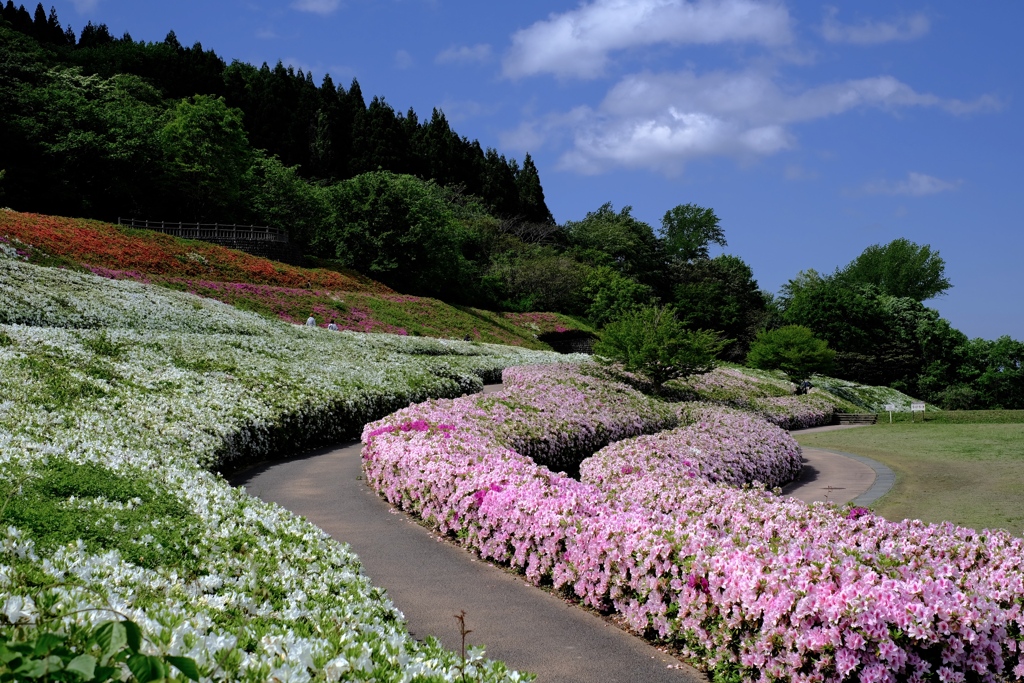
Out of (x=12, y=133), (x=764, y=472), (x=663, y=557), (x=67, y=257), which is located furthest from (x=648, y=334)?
(x=12, y=133)

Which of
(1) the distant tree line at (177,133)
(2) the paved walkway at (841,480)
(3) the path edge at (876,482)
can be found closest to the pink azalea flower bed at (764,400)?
(2) the paved walkway at (841,480)

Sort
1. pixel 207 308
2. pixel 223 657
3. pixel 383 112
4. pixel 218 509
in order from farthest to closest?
pixel 383 112 → pixel 207 308 → pixel 218 509 → pixel 223 657

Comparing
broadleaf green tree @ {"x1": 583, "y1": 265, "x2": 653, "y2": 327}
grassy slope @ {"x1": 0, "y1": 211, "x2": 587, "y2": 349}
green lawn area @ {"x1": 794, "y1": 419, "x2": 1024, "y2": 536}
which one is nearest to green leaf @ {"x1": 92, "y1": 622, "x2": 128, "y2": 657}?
green lawn area @ {"x1": 794, "y1": 419, "x2": 1024, "y2": 536}

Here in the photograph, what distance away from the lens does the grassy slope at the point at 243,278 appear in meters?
33.2

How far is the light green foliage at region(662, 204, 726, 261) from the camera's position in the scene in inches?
3688

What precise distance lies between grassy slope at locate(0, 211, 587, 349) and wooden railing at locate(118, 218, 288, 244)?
349 centimetres

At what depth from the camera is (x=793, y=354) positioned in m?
44.6

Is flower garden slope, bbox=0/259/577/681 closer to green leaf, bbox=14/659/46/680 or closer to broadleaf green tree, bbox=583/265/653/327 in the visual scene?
green leaf, bbox=14/659/46/680

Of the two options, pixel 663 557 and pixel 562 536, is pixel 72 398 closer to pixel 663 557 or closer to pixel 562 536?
pixel 562 536

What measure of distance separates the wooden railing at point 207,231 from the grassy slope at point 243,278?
349 centimetres

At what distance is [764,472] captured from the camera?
13273 mm

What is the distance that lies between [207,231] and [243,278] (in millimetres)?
8945

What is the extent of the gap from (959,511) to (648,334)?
1238cm

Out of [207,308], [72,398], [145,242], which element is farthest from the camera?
[145,242]
